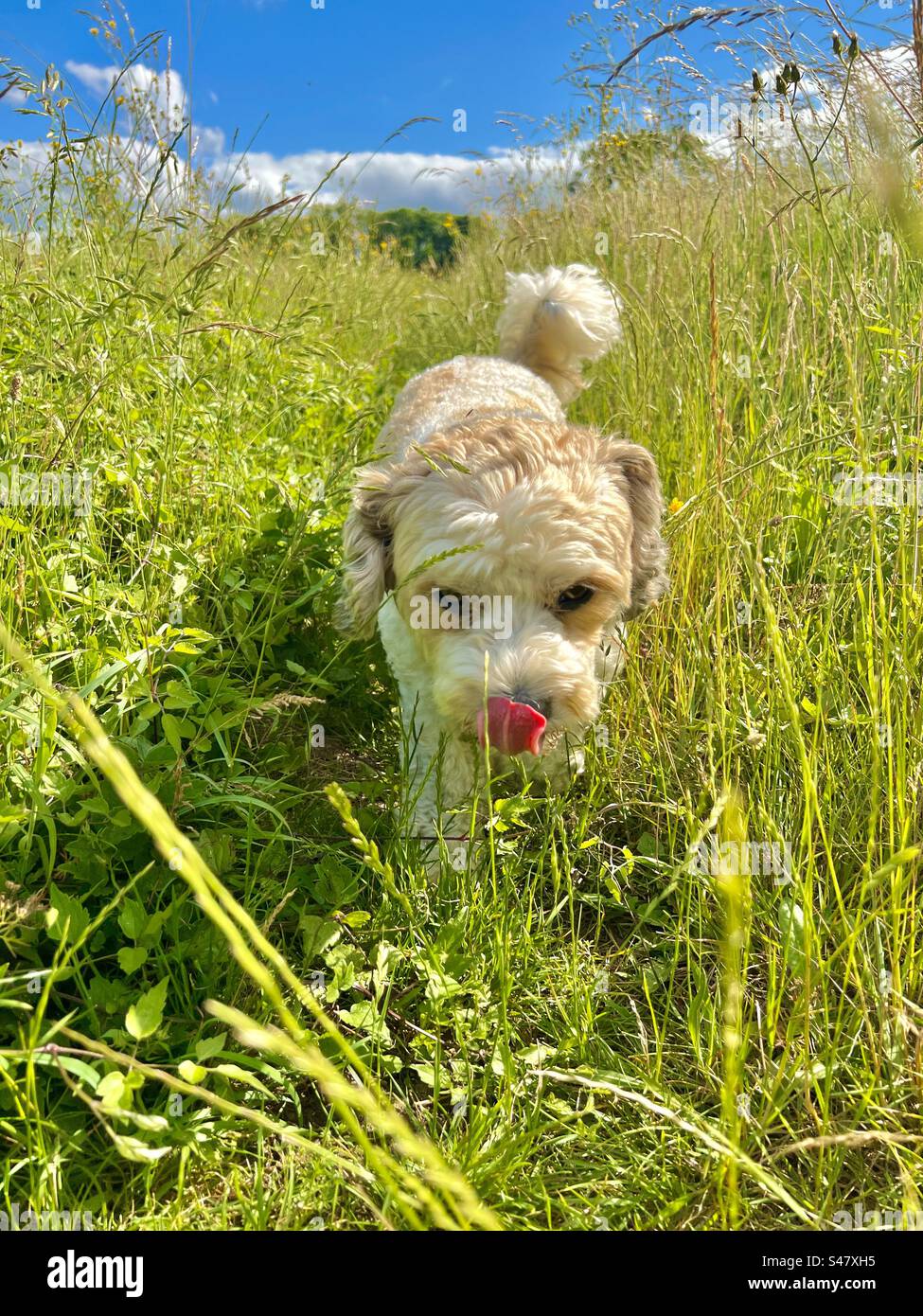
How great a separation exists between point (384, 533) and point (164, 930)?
1667 millimetres

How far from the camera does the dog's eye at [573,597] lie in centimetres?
279

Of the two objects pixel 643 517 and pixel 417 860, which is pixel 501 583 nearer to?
pixel 643 517

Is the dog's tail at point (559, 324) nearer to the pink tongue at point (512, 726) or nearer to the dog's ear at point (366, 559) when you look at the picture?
the dog's ear at point (366, 559)

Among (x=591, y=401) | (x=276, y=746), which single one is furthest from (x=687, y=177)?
(x=276, y=746)

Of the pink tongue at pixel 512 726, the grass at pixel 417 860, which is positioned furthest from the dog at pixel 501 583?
the grass at pixel 417 860

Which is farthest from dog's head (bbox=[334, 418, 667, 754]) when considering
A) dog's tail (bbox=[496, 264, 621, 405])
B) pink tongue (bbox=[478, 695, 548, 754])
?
dog's tail (bbox=[496, 264, 621, 405])

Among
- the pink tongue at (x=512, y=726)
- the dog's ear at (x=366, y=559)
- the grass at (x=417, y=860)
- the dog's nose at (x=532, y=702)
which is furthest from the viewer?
the dog's ear at (x=366, y=559)

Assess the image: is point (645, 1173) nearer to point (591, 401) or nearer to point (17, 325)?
point (17, 325)

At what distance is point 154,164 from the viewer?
372 cm

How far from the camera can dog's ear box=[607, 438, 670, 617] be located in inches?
123

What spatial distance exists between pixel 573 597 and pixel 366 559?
2.61ft

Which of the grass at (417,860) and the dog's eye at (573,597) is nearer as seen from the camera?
the grass at (417,860)

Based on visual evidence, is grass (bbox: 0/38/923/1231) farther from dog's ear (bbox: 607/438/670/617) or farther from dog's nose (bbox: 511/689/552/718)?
dog's nose (bbox: 511/689/552/718)

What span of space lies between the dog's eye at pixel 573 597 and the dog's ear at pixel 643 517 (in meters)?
0.38
